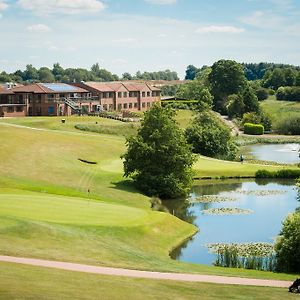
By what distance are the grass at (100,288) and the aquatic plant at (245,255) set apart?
9258 mm

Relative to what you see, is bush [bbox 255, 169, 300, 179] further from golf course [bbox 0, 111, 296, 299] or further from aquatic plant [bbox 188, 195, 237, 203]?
aquatic plant [bbox 188, 195, 237, 203]

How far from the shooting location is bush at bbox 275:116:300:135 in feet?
432

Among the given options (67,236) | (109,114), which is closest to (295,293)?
(67,236)

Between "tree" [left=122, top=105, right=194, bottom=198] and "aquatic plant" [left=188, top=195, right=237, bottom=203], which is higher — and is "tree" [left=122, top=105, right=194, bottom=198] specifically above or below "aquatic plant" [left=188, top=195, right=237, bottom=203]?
above

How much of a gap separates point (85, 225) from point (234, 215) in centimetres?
1799

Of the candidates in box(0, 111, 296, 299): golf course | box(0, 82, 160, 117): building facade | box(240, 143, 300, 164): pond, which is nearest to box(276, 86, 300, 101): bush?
box(0, 82, 160, 117): building facade

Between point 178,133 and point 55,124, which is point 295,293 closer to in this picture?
point 178,133

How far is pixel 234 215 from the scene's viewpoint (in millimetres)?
51875

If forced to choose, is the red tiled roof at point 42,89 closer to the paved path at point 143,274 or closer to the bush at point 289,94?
the bush at point 289,94

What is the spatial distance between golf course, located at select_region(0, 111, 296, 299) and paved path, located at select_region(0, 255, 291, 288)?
2.86 ft

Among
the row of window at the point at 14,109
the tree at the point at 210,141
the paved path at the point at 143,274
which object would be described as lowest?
the paved path at the point at 143,274

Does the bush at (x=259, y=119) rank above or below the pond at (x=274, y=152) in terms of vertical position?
above

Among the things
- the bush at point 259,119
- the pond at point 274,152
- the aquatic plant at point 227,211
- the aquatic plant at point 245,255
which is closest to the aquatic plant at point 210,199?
the aquatic plant at point 227,211

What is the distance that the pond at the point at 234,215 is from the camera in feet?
140
